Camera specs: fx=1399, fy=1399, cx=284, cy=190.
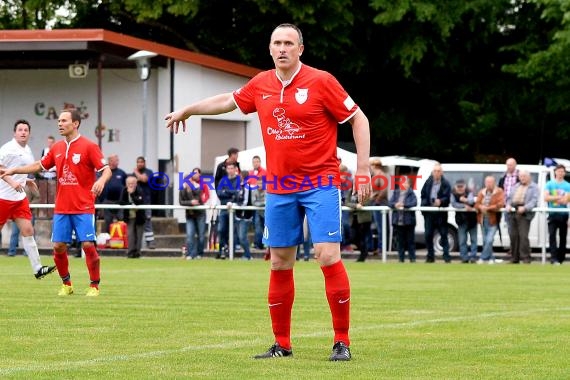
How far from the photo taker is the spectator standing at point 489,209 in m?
26.7

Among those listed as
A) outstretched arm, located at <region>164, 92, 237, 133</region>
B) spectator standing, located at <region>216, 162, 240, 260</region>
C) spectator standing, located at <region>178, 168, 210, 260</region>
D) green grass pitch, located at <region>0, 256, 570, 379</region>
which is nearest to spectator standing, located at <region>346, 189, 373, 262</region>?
spectator standing, located at <region>216, 162, 240, 260</region>

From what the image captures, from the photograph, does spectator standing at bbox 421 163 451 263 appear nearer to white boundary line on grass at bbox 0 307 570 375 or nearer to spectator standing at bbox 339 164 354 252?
spectator standing at bbox 339 164 354 252

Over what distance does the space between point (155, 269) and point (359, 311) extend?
31.4 ft

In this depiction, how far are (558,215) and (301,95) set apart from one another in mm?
18030

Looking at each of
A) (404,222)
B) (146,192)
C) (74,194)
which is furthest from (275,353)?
(146,192)

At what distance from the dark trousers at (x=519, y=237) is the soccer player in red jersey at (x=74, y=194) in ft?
42.1

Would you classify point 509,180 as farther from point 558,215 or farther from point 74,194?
point 74,194

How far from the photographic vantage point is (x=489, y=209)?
26781 millimetres

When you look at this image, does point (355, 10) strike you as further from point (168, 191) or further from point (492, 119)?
point (168, 191)

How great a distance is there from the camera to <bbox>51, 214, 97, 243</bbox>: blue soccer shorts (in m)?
15.3

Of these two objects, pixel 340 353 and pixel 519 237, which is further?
pixel 519 237

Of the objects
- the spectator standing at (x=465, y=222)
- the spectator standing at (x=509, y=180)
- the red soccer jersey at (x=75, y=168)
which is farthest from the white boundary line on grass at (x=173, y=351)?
the spectator standing at (x=509, y=180)

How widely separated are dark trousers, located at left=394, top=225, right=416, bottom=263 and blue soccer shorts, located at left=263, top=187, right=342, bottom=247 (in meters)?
17.5

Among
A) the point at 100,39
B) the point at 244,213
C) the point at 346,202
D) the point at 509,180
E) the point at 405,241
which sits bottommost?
the point at 405,241
